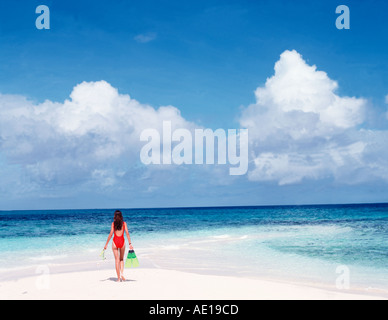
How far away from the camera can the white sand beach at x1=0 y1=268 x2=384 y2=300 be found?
328 inches

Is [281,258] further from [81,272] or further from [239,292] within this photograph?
[81,272]

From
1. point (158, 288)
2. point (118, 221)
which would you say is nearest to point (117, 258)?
point (118, 221)

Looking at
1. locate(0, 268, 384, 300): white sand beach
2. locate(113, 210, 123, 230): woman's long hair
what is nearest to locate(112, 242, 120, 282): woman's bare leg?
locate(0, 268, 384, 300): white sand beach

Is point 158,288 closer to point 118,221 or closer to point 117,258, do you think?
point 117,258

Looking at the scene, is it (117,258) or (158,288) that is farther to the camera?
(117,258)

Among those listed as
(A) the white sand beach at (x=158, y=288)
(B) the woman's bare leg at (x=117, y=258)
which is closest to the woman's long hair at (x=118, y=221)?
(B) the woman's bare leg at (x=117, y=258)

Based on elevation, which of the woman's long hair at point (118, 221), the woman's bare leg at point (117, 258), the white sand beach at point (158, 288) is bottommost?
the white sand beach at point (158, 288)

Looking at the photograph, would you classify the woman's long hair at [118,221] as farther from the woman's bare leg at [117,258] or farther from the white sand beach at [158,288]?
the white sand beach at [158,288]

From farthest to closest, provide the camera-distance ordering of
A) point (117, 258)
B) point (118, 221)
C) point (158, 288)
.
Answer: point (117, 258), point (118, 221), point (158, 288)

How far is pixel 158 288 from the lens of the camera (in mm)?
9109

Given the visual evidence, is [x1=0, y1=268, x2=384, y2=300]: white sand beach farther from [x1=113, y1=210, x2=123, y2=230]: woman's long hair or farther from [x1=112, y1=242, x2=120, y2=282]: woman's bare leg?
[x1=113, y1=210, x2=123, y2=230]: woman's long hair

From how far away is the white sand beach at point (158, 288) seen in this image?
834 centimetres

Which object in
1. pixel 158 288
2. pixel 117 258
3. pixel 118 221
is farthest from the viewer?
pixel 117 258
